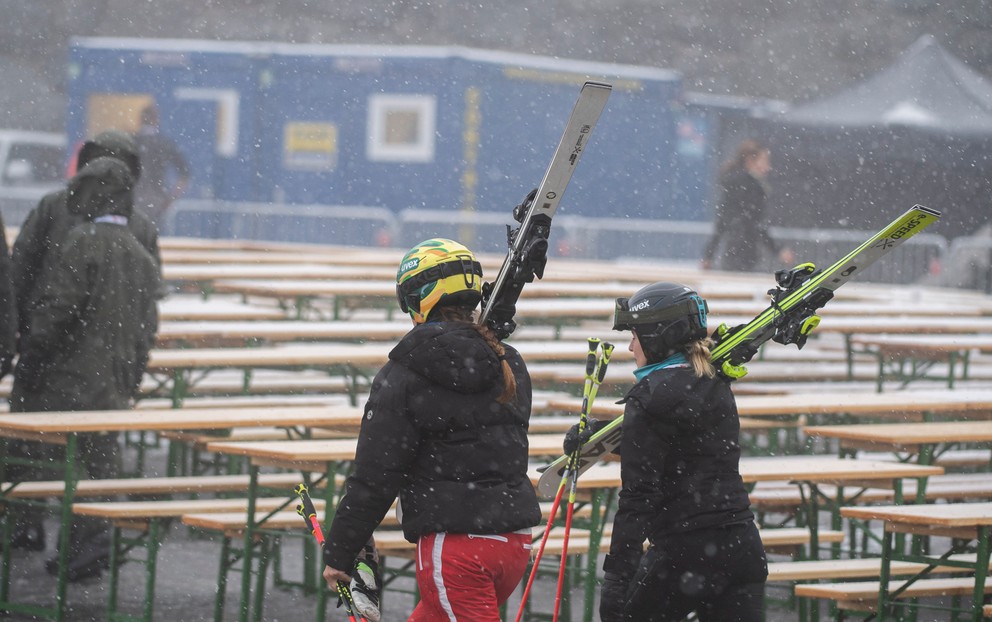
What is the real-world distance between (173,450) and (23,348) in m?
1.29

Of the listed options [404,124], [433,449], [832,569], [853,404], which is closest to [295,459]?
[433,449]

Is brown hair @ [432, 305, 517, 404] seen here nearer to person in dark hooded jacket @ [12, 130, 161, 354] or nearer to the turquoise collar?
the turquoise collar

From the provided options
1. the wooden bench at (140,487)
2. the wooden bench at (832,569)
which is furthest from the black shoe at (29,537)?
the wooden bench at (832,569)

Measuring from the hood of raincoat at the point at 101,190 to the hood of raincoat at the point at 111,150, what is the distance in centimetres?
19

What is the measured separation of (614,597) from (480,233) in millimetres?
14283

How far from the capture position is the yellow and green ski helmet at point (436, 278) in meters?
4.37

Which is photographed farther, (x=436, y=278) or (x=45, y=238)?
(x=45, y=238)

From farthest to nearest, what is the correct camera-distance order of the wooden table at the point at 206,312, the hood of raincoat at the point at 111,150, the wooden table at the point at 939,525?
the wooden table at the point at 206,312, the hood of raincoat at the point at 111,150, the wooden table at the point at 939,525

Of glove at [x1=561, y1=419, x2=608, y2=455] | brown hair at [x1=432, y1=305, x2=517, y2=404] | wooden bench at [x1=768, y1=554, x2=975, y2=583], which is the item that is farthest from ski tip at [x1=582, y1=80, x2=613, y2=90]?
wooden bench at [x1=768, y1=554, x2=975, y2=583]

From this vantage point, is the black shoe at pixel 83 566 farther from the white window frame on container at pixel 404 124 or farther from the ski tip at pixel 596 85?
the white window frame on container at pixel 404 124

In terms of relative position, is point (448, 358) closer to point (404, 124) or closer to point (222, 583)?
point (222, 583)

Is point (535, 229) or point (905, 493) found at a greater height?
point (535, 229)

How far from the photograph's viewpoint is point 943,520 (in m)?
5.98

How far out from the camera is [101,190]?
7660mm
